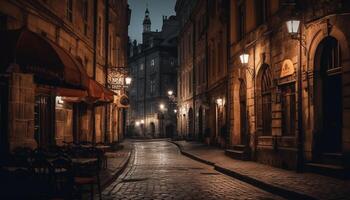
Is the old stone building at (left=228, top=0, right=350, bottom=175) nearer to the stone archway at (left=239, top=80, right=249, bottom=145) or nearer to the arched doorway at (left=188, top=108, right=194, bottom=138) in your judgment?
the stone archway at (left=239, top=80, right=249, bottom=145)

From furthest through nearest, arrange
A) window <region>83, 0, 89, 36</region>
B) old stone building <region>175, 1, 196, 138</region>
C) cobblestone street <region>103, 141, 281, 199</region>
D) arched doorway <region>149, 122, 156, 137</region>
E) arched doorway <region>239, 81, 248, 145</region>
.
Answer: arched doorway <region>149, 122, 156, 137</region>, old stone building <region>175, 1, 196, 138</region>, arched doorway <region>239, 81, 248, 145</region>, window <region>83, 0, 89, 36</region>, cobblestone street <region>103, 141, 281, 199</region>

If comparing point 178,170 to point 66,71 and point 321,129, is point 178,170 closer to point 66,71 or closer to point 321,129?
point 321,129

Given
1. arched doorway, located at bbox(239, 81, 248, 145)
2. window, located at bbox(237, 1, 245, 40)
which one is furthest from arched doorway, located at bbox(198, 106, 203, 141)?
arched doorway, located at bbox(239, 81, 248, 145)

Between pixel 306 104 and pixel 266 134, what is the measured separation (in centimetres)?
474

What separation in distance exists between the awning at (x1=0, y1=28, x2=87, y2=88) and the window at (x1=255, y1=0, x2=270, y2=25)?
11054mm

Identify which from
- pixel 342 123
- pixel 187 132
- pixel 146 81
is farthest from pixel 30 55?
pixel 146 81

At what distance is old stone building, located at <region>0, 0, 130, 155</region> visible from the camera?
9.99 meters

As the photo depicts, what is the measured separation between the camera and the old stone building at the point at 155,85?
2790 inches

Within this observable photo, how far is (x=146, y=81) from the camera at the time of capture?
249ft

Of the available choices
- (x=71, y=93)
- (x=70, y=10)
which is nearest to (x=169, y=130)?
(x=70, y=10)

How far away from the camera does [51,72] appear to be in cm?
1018

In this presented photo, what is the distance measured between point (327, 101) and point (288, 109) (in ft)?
8.18

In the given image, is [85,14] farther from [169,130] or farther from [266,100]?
[169,130]

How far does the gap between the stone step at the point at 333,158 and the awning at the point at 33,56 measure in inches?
310
